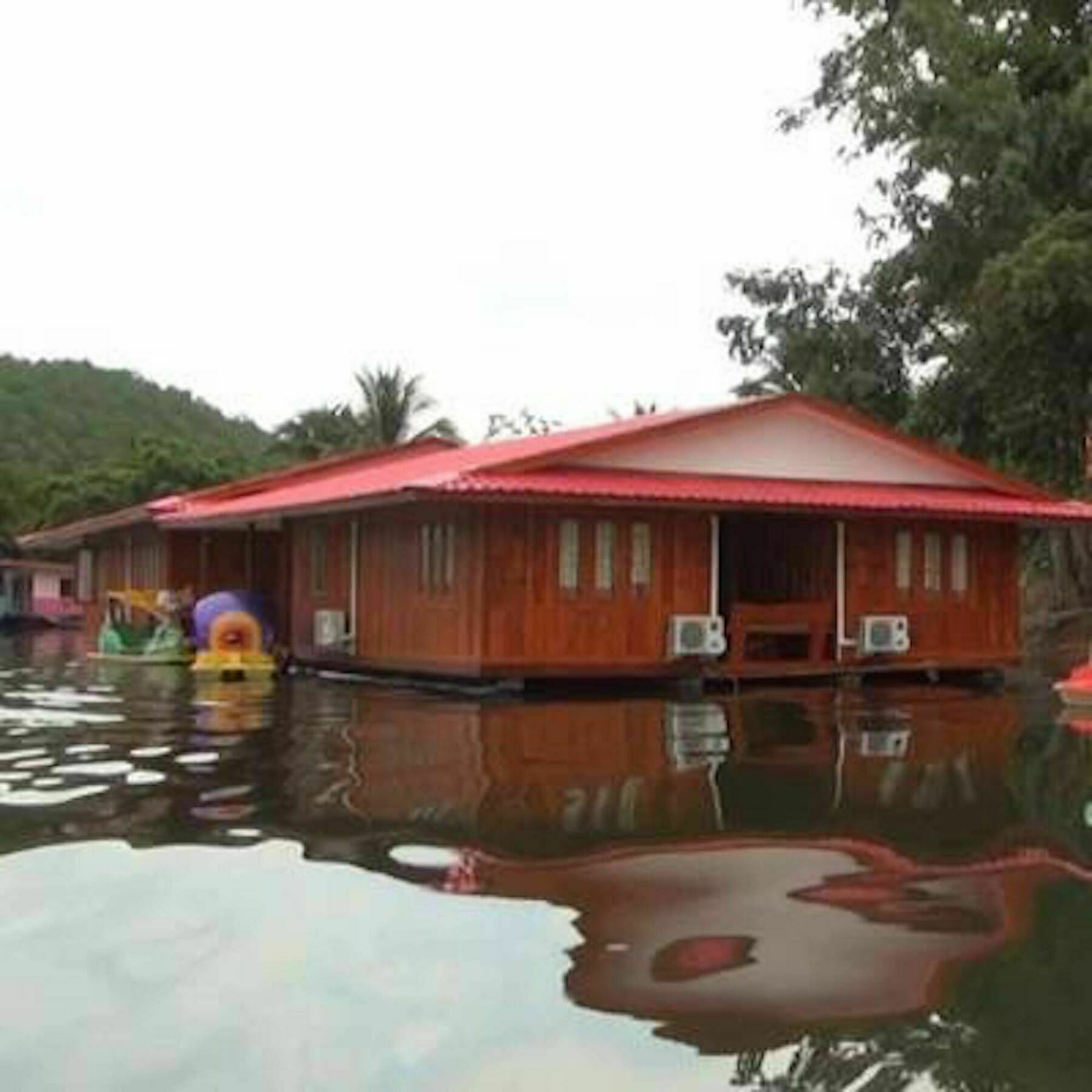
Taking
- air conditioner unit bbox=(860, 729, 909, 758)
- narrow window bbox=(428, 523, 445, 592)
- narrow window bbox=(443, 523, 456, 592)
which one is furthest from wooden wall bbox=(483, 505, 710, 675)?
air conditioner unit bbox=(860, 729, 909, 758)

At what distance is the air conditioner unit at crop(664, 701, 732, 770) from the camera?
1214 centimetres

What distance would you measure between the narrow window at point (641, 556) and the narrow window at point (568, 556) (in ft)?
2.29

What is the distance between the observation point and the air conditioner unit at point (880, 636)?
790 inches

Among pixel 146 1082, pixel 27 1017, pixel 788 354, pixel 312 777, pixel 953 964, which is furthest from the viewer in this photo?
pixel 788 354

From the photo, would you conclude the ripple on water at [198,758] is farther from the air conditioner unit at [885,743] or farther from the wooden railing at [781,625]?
the wooden railing at [781,625]

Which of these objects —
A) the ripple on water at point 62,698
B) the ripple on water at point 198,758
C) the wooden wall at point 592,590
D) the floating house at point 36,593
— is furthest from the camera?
the floating house at point 36,593

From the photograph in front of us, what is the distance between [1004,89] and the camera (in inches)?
1002

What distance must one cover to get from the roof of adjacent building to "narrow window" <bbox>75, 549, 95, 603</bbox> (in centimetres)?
1451

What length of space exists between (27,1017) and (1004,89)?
23283 mm

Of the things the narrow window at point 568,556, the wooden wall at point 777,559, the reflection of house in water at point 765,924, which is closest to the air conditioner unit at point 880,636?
the wooden wall at point 777,559

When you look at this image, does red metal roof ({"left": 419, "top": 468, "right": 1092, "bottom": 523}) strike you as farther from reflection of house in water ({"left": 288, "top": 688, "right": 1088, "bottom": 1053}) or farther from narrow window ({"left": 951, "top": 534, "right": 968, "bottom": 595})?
reflection of house in water ({"left": 288, "top": 688, "right": 1088, "bottom": 1053})

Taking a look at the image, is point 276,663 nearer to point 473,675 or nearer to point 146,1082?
point 473,675

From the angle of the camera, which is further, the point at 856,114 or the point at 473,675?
the point at 856,114

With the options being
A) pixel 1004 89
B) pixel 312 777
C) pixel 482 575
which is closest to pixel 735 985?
pixel 312 777
